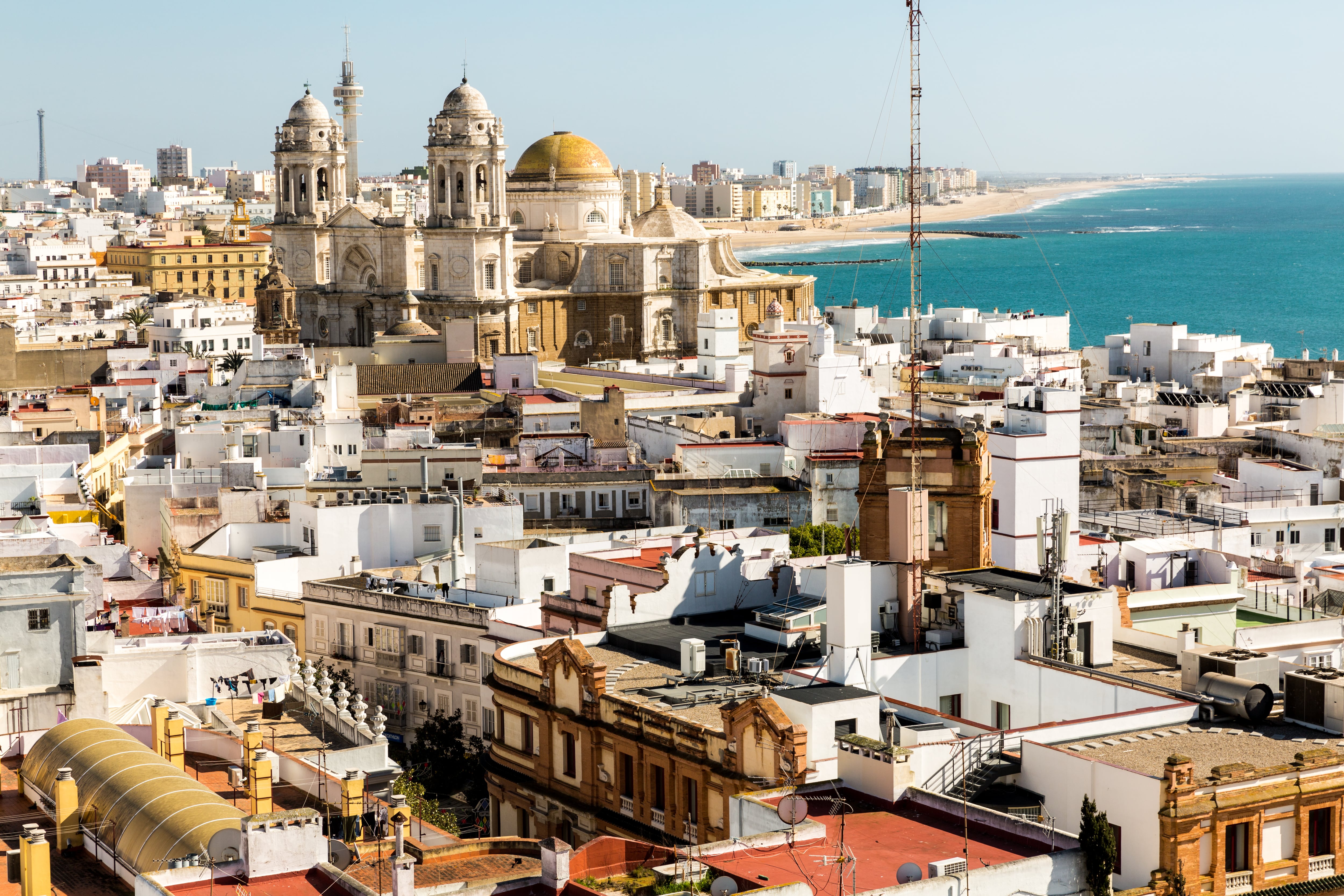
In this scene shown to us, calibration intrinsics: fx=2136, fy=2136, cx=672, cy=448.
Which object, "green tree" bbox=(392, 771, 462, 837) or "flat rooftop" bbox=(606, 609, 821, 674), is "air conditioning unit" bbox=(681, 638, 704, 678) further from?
"green tree" bbox=(392, 771, 462, 837)

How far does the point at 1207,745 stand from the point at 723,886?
15.9 feet

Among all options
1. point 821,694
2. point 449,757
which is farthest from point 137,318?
point 821,694

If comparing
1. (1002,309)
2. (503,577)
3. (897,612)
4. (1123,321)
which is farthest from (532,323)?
(1002,309)

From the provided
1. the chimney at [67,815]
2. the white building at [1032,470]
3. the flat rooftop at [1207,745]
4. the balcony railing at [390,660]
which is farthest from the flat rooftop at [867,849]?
the white building at [1032,470]

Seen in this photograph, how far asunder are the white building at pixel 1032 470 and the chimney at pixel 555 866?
15.6m

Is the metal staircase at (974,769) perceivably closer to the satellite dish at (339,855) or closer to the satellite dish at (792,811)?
the satellite dish at (792,811)

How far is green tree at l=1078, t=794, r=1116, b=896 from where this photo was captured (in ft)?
46.4

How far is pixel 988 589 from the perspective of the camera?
812 inches

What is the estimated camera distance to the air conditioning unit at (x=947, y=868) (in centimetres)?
1365

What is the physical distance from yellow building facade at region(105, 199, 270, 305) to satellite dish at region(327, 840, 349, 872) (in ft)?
299

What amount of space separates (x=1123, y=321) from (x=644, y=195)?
3822 centimetres

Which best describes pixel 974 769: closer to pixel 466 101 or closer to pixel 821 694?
pixel 821 694

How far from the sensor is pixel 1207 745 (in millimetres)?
16500

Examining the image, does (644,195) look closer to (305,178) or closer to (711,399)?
(305,178)
